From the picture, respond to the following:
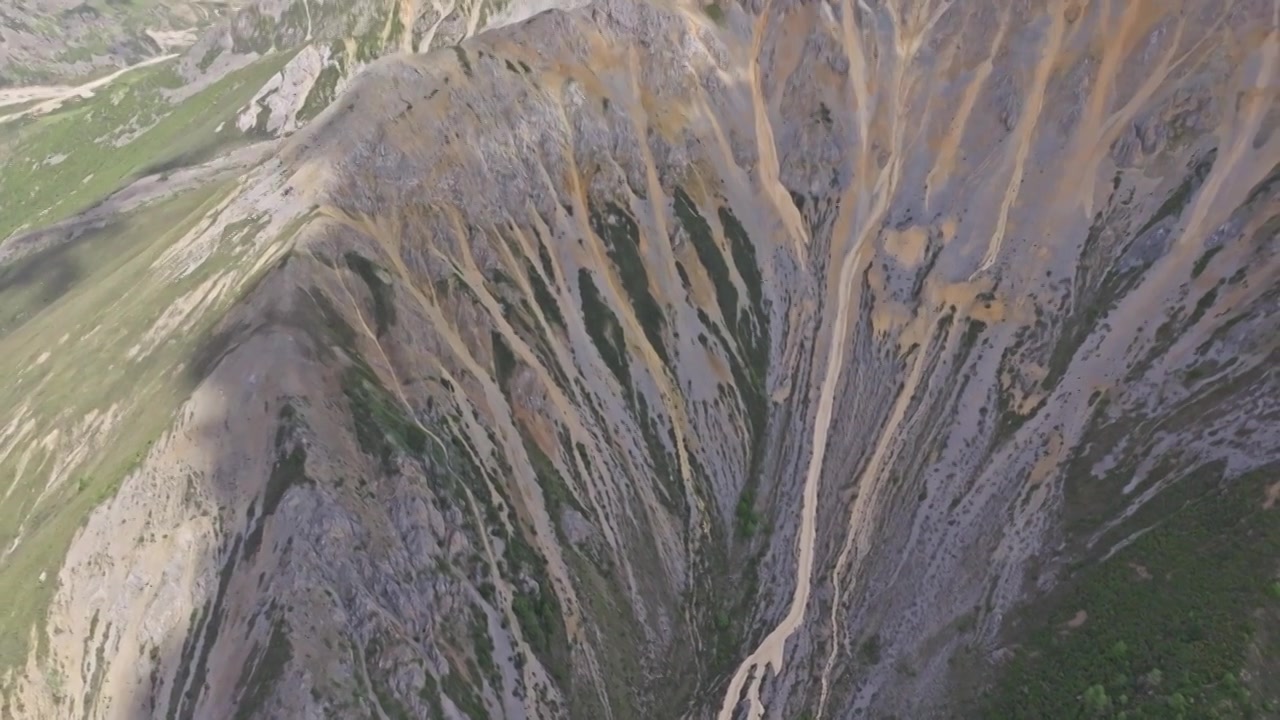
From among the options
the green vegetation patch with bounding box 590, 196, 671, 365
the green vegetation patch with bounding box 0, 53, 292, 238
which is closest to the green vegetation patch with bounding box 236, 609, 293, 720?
the green vegetation patch with bounding box 590, 196, 671, 365

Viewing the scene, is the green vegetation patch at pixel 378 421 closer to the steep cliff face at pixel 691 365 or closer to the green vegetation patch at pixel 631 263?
the steep cliff face at pixel 691 365

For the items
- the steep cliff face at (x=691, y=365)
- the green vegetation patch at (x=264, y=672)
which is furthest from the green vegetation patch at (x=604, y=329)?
the green vegetation patch at (x=264, y=672)

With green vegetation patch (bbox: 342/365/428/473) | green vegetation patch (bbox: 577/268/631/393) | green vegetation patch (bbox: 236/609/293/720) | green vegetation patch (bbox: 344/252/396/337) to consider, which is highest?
green vegetation patch (bbox: 344/252/396/337)

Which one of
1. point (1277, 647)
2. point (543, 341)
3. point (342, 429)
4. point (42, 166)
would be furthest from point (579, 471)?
point (42, 166)

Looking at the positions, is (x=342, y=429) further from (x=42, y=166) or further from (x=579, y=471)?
(x=42, y=166)

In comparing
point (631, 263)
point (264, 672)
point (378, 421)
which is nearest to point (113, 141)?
point (631, 263)

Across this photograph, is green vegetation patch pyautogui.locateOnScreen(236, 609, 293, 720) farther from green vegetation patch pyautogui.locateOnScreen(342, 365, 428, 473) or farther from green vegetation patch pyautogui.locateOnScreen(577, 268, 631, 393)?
green vegetation patch pyautogui.locateOnScreen(577, 268, 631, 393)

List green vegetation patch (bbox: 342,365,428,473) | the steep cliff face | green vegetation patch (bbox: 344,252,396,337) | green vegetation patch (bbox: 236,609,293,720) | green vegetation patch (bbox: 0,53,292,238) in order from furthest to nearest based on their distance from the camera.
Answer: green vegetation patch (bbox: 0,53,292,238) → green vegetation patch (bbox: 344,252,396,337) → green vegetation patch (bbox: 342,365,428,473) → the steep cliff face → green vegetation patch (bbox: 236,609,293,720)
